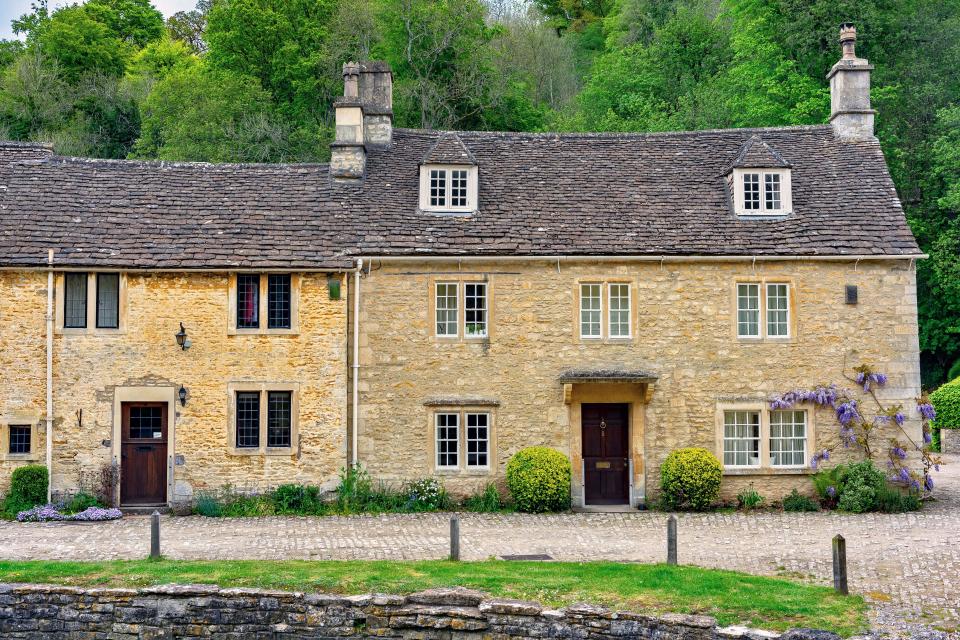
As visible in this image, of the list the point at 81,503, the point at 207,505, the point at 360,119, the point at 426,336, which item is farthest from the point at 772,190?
the point at 81,503

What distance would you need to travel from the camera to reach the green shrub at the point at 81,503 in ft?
72.0

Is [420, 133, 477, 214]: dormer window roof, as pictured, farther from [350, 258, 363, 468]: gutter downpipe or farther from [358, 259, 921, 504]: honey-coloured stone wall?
[350, 258, 363, 468]: gutter downpipe

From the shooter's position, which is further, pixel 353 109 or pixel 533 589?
pixel 353 109

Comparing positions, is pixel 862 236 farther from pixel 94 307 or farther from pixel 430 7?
pixel 430 7

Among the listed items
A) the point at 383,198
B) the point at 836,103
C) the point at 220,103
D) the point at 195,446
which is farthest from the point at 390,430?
the point at 220,103

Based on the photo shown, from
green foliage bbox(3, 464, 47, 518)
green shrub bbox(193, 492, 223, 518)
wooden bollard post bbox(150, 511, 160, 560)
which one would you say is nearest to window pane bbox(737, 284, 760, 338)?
green shrub bbox(193, 492, 223, 518)

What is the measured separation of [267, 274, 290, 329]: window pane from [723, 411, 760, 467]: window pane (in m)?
10.4

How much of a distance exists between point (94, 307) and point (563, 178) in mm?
11890

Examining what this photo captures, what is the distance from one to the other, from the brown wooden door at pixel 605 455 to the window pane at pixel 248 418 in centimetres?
749

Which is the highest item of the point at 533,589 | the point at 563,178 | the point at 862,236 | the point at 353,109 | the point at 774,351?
the point at 353,109

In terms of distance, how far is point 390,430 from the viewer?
23266mm

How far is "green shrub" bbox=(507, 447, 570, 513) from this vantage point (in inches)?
877

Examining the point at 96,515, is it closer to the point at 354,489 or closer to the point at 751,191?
the point at 354,489

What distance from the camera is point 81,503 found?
22.1 m
